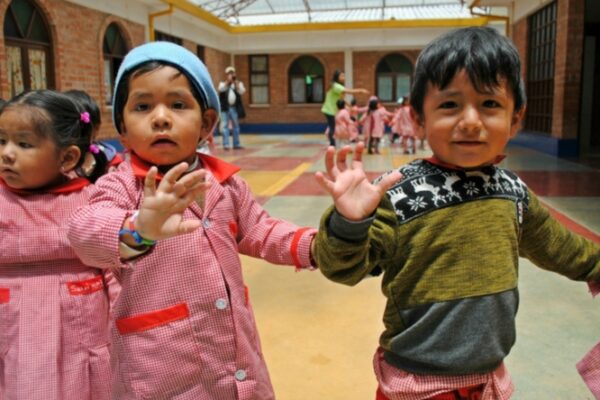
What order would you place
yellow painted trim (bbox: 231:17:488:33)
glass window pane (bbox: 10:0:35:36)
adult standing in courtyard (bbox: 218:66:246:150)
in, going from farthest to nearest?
yellow painted trim (bbox: 231:17:488:33)
adult standing in courtyard (bbox: 218:66:246:150)
glass window pane (bbox: 10:0:35:36)

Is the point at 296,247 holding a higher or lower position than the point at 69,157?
lower

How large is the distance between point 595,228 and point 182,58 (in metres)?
4.09

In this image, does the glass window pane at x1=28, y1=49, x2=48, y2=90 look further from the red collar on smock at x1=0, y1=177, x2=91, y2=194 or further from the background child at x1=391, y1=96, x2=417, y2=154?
the red collar on smock at x1=0, y1=177, x2=91, y2=194

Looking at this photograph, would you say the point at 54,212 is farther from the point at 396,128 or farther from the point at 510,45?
the point at 396,128

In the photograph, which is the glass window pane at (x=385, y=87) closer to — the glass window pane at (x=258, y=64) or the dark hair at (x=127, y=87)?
the glass window pane at (x=258, y=64)

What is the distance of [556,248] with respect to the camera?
4.89ft

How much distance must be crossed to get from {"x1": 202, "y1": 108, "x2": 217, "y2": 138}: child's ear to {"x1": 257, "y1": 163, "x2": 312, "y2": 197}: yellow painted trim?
16.0 feet

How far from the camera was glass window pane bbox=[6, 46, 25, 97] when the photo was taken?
8.67 metres

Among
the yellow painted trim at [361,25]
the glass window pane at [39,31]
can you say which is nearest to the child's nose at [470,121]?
the glass window pane at [39,31]

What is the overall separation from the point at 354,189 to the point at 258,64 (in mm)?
19198

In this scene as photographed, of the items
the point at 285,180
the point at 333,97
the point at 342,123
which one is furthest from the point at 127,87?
the point at 342,123

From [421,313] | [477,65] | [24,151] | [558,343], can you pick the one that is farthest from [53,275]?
[558,343]

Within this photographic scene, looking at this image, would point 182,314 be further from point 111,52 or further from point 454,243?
point 111,52

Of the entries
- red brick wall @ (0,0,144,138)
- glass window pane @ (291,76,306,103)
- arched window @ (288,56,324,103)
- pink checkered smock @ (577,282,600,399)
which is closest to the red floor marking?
pink checkered smock @ (577,282,600,399)
